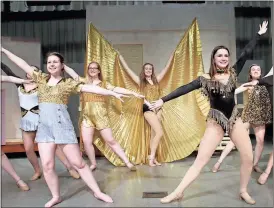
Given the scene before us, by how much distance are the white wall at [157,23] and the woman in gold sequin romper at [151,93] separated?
0.48 m

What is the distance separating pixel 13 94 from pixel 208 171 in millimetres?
2655

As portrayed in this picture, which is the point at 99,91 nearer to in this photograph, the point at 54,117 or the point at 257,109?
the point at 54,117

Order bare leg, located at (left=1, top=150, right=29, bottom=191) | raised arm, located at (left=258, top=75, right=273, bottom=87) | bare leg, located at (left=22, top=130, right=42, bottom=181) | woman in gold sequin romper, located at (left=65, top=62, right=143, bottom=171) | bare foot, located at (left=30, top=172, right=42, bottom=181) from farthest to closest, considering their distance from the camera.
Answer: woman in gold sequin romper, located at (left=65, top=62, right=143, bottom=171), bare foot, located at (left=30, top=172, right=42, bottom=181), bare leg, located at (left=22, top=130, right=42, bottom=181), raised arm, located at (left=258, top=75, right=273, bottom=87), bare leg, located at (left=1, top=150, right=29, bottom=191)

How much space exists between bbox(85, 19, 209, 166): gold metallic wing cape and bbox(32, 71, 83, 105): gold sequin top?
4.52 ft

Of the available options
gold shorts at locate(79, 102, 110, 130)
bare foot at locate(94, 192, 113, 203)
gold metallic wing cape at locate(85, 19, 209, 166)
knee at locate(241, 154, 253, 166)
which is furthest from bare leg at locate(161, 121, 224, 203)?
gold metallic wing cape at locate(85, 19, 209, 166)

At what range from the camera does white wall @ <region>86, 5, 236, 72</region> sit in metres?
4.52

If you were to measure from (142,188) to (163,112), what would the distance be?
1.27 metres

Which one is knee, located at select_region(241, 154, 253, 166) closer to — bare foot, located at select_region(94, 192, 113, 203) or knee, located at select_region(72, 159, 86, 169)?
bare foot, located at select_region(94, 192, 113, 203)

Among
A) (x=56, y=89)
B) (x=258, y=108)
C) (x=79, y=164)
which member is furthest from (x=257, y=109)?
(x=56, y=89)

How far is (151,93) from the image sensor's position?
4098 millimetres

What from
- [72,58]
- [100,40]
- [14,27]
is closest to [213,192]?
[100,40]

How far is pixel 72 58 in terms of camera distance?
4766 mm

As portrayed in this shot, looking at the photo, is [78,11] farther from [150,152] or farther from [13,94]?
[150,152]

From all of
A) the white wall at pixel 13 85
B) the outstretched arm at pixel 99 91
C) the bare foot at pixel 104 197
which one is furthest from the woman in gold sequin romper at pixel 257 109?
the white wall at pixel 13 85
